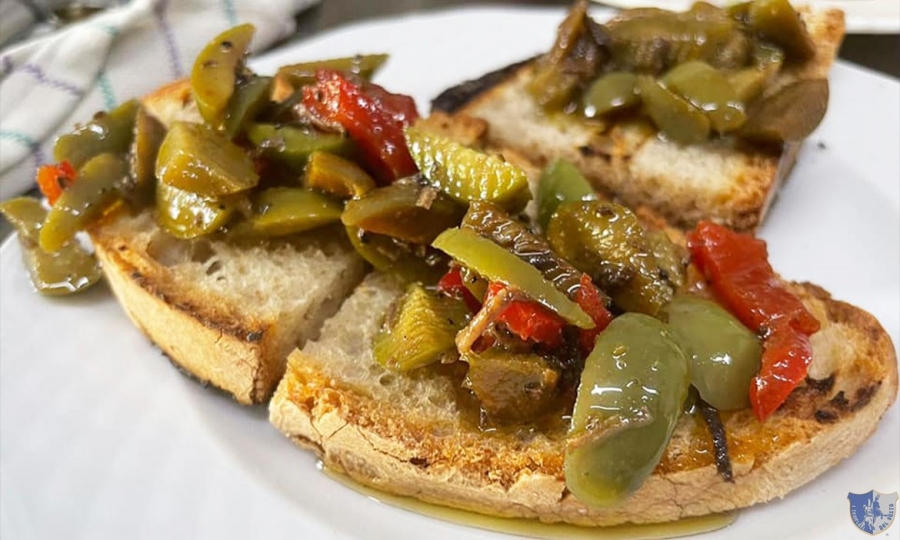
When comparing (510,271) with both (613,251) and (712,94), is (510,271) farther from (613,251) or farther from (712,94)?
(712,94)

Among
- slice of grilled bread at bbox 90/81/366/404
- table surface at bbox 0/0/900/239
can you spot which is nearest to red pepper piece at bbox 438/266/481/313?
slice of grilled bread at bbox 90/81/366/404

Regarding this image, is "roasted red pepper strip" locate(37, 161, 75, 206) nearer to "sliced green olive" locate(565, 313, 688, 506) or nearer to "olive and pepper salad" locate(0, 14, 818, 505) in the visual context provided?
"olive and pepper salad" locate(0, 14, 818, 505)

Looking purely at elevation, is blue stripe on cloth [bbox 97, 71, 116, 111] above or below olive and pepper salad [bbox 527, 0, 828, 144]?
below

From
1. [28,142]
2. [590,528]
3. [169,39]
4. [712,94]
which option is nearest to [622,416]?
[590,528]

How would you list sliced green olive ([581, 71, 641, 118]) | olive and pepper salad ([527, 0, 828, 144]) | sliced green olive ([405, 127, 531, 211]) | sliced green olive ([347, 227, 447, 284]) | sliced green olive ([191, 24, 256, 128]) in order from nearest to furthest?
sliced green olive ([405, 127, 531, 211])
sliced green olive ([347, 227, 447, 284])
sliced green olive ([191, 24, 256, 128])
olive and pepper salad ([527, 0, 828, 144])
sliced green olive ([581, 71, 641, 118])

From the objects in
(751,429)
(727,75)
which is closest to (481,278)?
(751,429)
